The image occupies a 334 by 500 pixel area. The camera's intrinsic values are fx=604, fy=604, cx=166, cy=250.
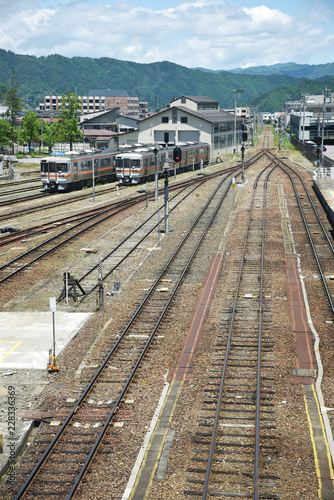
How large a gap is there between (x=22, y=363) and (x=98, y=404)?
137 inches

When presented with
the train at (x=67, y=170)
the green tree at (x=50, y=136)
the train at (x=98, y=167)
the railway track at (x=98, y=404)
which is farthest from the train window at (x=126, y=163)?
the green tree at (x=50, y=136)

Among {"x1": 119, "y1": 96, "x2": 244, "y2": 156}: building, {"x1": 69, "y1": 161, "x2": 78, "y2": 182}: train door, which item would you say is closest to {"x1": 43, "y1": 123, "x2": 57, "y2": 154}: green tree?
{"x1": 119, "y1": 96, "x2": 244, "y2": 156}: building

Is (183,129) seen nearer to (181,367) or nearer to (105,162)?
(105,162)

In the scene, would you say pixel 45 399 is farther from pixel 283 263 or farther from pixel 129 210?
pixel 129 210

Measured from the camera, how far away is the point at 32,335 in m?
19.8

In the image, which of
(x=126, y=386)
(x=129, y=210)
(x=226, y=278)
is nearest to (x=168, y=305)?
(x=226, y=278)

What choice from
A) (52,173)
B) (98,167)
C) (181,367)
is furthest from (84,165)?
(181,367)

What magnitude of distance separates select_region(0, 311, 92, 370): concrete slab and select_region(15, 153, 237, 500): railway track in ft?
5.32

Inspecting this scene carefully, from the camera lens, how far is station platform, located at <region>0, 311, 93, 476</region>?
13.4m

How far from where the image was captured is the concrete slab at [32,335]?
17.7m

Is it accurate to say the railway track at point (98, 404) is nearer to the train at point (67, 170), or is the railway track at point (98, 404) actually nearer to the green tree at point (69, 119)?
the train at point (67, 170)

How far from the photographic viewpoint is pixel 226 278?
27.2m

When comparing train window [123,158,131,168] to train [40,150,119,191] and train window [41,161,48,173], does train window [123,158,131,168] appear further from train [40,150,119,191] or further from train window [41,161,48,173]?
train window [41,161,48,173]

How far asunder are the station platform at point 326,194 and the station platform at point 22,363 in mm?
23494
